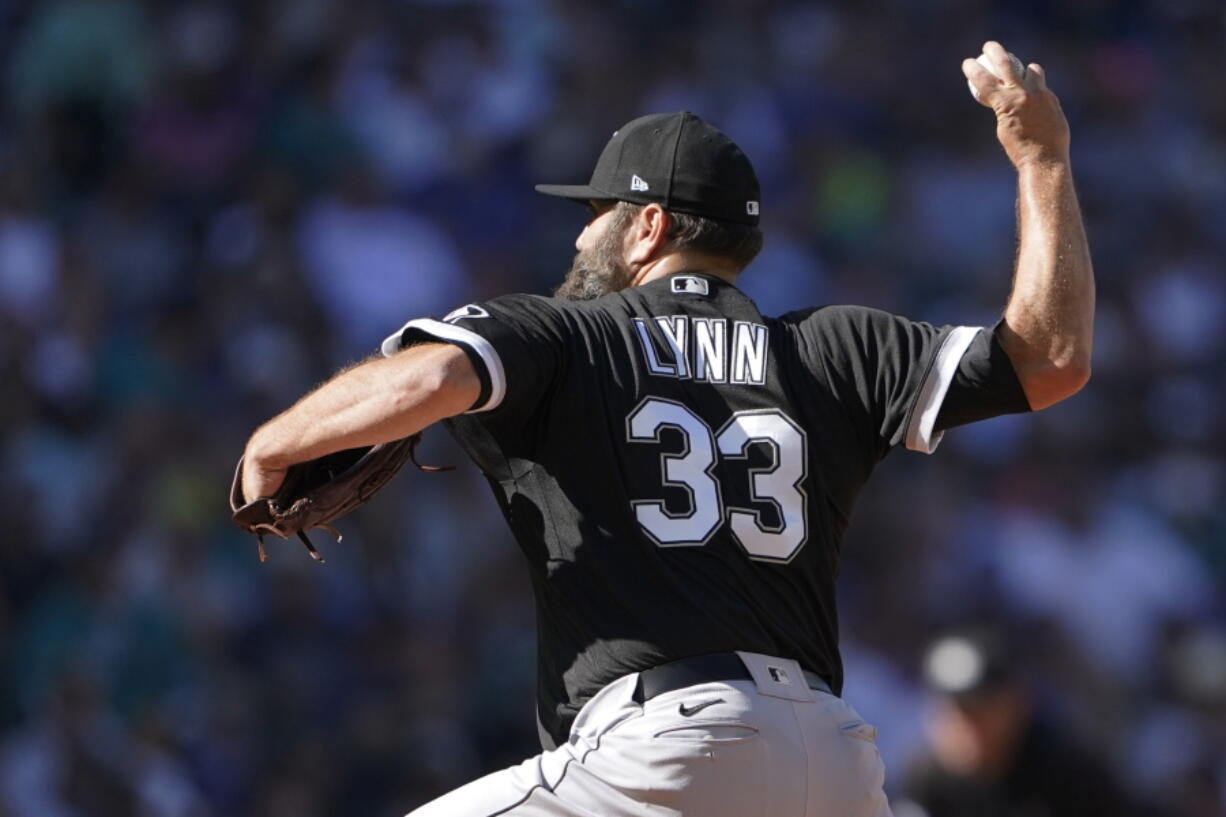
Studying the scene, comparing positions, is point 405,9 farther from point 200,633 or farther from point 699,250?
point 699,250

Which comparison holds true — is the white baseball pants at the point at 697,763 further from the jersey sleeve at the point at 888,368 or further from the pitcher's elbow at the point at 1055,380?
the pitcher's elbow at the point at 1055,380

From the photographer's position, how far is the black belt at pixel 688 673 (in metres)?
2.63

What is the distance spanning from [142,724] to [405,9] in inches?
140

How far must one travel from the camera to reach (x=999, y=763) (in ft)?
14.3

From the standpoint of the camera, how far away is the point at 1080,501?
7.38 metres

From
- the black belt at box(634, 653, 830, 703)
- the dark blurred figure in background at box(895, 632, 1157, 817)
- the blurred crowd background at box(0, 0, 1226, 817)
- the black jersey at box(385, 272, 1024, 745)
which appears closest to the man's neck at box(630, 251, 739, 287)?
the black jersey at box(385, 272, 1024, 745)

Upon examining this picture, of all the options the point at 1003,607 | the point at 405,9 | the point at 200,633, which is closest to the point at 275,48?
the point at 405,9

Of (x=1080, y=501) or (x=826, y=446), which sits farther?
(x=1080, y=501)

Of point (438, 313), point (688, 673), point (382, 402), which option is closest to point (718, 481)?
point (688, 673)

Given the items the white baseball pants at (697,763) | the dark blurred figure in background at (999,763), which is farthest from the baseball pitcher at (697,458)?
the dark blurred figure in background at (999,763)

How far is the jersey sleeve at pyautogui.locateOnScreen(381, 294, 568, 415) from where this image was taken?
2.61m

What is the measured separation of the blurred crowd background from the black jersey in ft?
13.1

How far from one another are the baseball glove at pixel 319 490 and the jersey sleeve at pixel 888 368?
73 cm

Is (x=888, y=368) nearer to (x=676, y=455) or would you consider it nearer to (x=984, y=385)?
(x=984, y=385)
